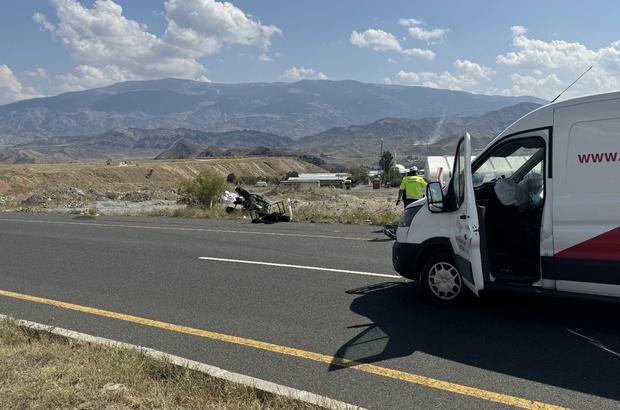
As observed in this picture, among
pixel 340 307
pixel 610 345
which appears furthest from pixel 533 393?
pixel 340 307

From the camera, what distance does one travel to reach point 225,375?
4125 millimetres

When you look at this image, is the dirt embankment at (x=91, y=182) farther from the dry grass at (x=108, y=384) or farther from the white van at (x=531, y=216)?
the white van at (x=531, y=216)

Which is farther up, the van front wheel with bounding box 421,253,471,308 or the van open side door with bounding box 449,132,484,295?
the van open side door with bounding box 449,132,484,295

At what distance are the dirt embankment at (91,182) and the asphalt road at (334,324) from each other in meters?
28.0

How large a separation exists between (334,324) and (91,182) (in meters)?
68.0

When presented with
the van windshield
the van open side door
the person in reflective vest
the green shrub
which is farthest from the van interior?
the green shrub

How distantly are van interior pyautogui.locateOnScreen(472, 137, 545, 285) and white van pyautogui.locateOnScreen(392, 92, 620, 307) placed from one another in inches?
0.5

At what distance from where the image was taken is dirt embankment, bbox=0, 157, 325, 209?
1668 inches

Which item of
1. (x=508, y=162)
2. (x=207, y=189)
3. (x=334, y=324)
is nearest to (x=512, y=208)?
(x=508, y=162)

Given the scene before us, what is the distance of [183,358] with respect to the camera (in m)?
4.59

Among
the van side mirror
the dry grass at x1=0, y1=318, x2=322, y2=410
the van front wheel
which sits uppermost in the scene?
the van side mirror

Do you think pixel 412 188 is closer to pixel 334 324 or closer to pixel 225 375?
pixel 334 324

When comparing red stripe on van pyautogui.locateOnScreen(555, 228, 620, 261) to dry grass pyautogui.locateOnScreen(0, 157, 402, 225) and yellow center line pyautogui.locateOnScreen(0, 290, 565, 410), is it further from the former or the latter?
dry grass pyautogui.locateOnScreen(0, 157, 402, 225)

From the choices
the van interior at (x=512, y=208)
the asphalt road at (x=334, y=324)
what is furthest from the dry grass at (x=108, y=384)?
the van interior at (x=512, y=208)
